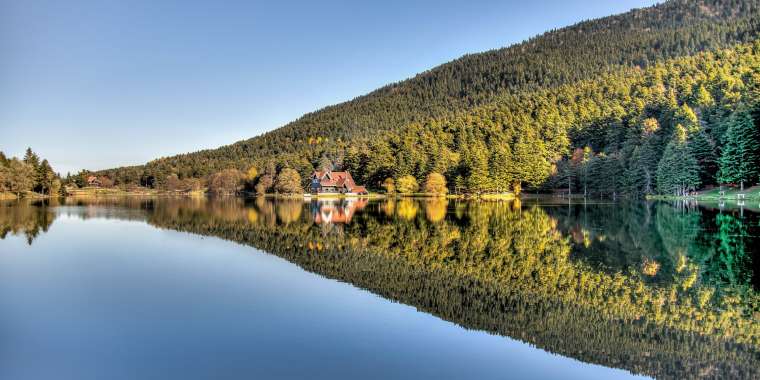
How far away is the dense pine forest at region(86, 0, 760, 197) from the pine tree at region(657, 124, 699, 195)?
0.18 m

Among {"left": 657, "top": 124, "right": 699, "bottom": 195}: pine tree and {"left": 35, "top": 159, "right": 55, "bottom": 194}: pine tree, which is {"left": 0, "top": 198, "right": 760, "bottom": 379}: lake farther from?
{"left": 35, "top": 159, "right": 55, "bottom": 194}: pine tree

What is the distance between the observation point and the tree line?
338 ft

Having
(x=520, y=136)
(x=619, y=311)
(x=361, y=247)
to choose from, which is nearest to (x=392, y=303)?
(x=619, y=311)

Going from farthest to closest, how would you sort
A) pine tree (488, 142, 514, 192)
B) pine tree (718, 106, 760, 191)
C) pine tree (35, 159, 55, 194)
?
pine tree (35, 159, 55, 194) → pine tree (488, 142, 514, 192) → pine tree (718, 106, 760, 191)

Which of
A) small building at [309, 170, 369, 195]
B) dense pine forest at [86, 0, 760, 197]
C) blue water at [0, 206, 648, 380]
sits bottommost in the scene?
blue water at [0, 206, 648, 380]

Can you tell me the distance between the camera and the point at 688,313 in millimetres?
11648

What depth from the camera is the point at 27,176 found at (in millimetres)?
108438

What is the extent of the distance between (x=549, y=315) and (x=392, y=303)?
408cm

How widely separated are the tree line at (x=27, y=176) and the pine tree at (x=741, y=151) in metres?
124

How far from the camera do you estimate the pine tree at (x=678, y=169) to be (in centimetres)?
6562

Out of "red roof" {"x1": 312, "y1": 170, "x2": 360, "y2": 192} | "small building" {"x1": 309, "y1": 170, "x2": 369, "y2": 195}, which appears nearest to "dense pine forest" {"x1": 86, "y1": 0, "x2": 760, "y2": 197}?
"red roof" {"x1": 312, "y1": 170, "x2": 360, "y2": 192}

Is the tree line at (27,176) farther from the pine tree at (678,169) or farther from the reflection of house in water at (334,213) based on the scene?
the pine tree at (678,169)

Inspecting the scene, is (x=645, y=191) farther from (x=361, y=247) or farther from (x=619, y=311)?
(x=619, y=311)

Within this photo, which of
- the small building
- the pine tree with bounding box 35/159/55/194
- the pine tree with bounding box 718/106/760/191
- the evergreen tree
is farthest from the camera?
the pine tree with bounding box 35/159/55/194
